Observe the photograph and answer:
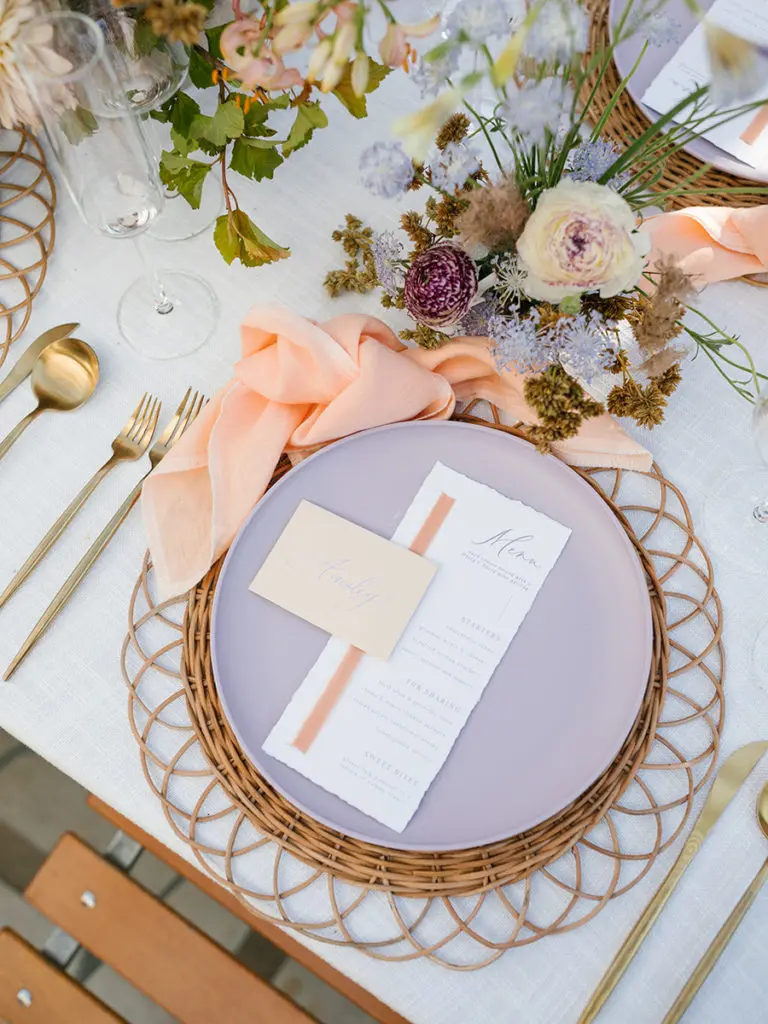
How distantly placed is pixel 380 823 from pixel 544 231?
18.3 inches

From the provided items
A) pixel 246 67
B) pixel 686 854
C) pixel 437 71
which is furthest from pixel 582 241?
pixel 686 854

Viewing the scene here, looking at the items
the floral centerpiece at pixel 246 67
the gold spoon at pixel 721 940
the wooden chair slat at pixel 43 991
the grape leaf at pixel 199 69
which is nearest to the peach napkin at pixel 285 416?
the floral centerpiece at pixel 246 67

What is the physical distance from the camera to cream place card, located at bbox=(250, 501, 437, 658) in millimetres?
708

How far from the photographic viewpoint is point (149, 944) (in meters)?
0.93

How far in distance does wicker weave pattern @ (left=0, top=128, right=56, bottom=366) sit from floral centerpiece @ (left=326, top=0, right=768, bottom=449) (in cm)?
39

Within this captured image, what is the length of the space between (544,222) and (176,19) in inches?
12.1

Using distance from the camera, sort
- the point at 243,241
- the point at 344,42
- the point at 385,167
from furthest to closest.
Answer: the point at 243,241 < the point at 385,167 < the point at 344,42

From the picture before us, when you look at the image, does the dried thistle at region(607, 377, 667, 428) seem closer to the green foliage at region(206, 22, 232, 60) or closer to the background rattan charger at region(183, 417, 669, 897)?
the background rattan charger at region(183, 417, 669, 897)

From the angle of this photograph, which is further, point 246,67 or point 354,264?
point 354,264

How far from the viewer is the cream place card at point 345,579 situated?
0.71 meters

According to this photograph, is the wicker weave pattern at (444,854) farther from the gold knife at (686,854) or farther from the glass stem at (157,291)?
the glass stem at (157,291)

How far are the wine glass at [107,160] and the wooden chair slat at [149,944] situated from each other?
1.94 feet

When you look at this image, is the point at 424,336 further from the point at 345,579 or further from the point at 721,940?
the point at 721,940

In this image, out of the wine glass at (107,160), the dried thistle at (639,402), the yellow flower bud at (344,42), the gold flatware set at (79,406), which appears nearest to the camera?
the yellow flower bud at (344,42)
